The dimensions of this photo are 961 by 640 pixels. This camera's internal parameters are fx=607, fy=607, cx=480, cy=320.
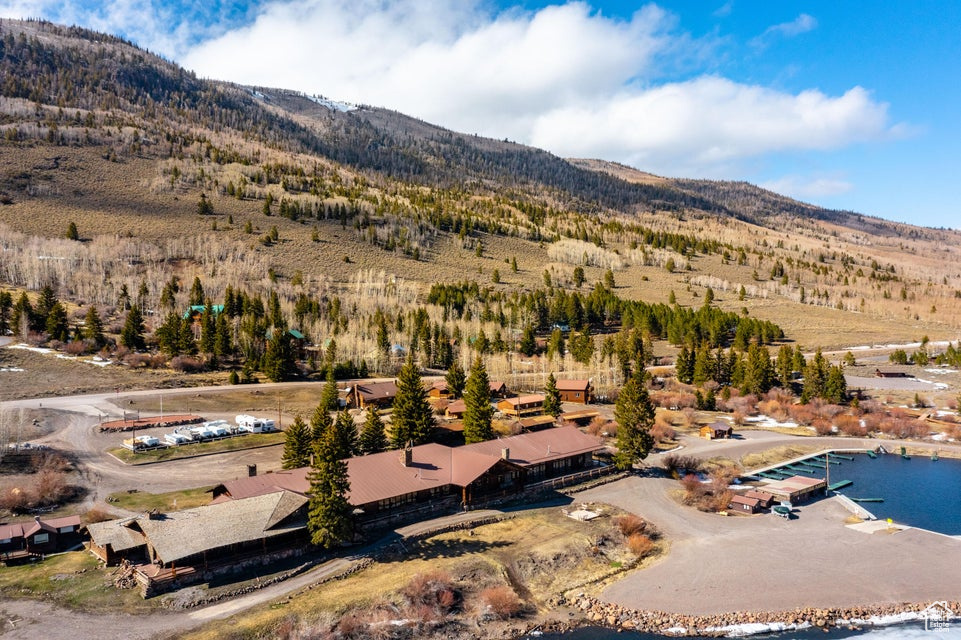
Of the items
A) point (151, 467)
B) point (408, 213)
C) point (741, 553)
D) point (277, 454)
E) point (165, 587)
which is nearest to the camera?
point (165, 587)

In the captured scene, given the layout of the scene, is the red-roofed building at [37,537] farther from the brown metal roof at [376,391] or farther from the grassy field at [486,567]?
the brown metal roof at [376,391]

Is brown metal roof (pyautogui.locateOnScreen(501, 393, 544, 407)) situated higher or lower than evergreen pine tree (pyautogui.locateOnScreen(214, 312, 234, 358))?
lower

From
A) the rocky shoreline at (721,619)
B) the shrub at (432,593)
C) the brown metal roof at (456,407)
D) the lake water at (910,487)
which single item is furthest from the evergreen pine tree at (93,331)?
the lake water at (910,487)

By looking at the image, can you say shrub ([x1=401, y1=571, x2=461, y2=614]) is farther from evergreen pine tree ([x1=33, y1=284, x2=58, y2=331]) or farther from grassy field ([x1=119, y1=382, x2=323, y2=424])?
evergreen pine tree ([x1=33, y1=284, x2=58, y2=331])

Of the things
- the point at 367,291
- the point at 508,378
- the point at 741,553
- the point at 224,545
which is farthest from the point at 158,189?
the point at 741,553

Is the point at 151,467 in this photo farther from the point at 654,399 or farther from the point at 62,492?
the point at 654,399

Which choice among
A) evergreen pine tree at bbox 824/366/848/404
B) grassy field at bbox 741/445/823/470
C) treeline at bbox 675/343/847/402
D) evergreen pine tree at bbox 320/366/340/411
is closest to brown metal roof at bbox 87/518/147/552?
evergreen pine tree at bbox 320/366/340/411
